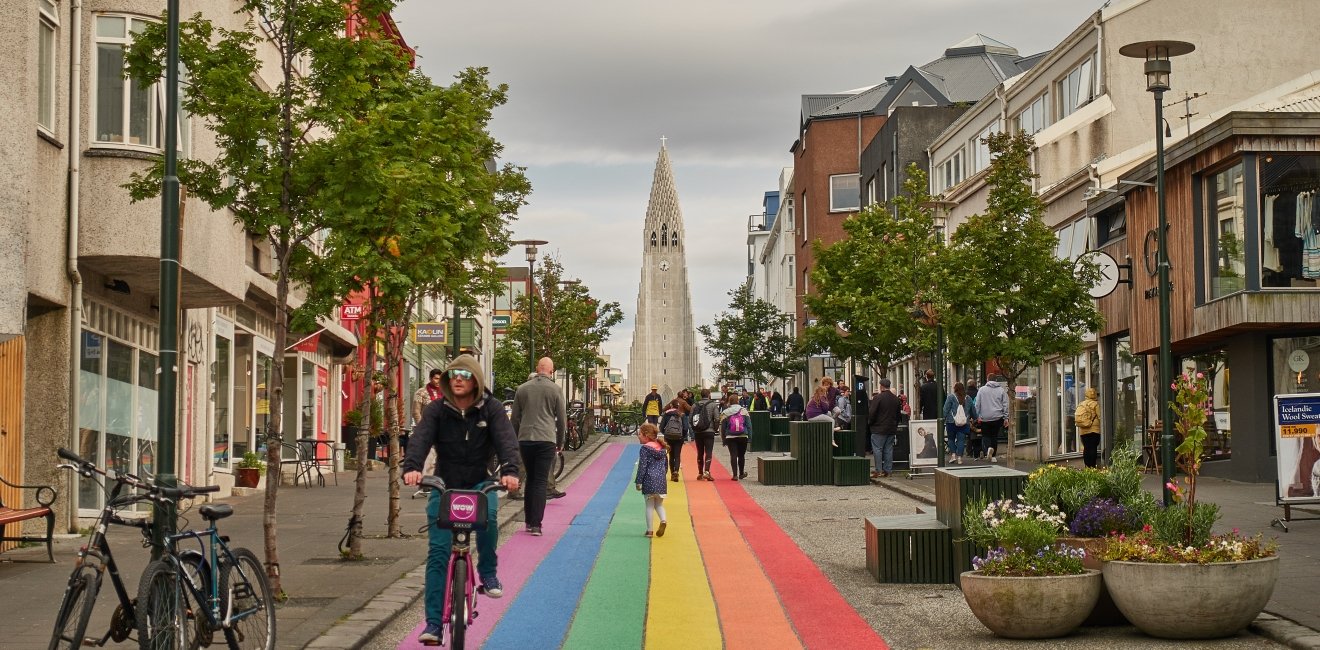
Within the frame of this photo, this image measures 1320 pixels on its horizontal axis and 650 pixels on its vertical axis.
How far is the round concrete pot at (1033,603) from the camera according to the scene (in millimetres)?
10016

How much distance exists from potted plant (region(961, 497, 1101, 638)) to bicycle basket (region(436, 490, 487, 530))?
10.7 feet

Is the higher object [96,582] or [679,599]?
[96,582]

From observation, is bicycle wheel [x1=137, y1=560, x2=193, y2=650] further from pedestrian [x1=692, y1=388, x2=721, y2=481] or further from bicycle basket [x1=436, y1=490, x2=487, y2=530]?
pedestrian [x1=692, y1=388, x2=721, y2=481]

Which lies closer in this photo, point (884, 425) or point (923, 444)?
point (923, 444)

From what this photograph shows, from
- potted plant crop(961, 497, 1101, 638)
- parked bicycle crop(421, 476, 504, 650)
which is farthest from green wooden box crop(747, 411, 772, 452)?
parked bicycle crop(421, 476, 504, 650)

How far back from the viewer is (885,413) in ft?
96.9

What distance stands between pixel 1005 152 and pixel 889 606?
18.4 metres

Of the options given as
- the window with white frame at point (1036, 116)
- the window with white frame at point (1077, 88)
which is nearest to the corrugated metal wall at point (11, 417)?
the window with white frame at point (1077, 88)

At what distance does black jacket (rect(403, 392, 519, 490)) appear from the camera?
1005 cm

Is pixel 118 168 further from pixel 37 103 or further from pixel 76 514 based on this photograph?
pixel 76 514

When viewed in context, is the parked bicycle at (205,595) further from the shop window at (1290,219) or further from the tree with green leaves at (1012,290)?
the shop window at (1290,219)

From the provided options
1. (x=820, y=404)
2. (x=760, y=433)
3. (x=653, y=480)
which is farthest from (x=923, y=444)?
(x=760, y=433)

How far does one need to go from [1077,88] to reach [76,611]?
1344 inches

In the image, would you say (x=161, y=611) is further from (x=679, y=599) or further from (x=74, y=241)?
(x=74, y=241)
